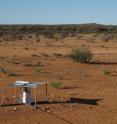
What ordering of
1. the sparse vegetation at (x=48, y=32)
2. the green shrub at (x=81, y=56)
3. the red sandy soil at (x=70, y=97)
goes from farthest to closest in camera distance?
the sparse vegetation at (x=48, y=32)
the green shrub at (x=81, y=56)
the red sandy soil at (x=70, y=97)

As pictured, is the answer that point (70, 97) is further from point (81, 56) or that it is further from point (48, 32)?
point (48, 32)

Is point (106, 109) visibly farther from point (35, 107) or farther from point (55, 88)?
point (55, 88)

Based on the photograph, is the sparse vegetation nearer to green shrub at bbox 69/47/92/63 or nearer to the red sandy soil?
green shrub at bbox 69/47/92/63

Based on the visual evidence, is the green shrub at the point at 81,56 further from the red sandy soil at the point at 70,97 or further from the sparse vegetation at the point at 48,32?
the sparse vegetation at the point at 48,32

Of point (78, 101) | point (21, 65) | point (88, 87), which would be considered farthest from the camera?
point (21, 65)

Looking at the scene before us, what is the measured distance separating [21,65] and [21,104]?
48.4 feet

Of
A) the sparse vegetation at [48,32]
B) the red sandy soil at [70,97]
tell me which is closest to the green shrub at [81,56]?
the red sandy soil at [70,97]

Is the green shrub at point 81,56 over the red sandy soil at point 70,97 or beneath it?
over

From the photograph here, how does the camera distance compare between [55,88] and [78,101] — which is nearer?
[78,101]

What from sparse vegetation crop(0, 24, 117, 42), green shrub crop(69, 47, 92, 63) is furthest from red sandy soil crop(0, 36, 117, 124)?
sparse vegetation crop(0, 24, 117, 42)

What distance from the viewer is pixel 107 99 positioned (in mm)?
18578

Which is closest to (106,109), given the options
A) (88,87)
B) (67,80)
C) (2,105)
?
(2,105)

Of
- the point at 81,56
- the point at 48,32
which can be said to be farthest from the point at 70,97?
the point at 48,32

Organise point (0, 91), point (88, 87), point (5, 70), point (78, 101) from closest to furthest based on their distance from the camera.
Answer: point (78, 101), point (0, 91), point (88, 87), point (5, 70)
